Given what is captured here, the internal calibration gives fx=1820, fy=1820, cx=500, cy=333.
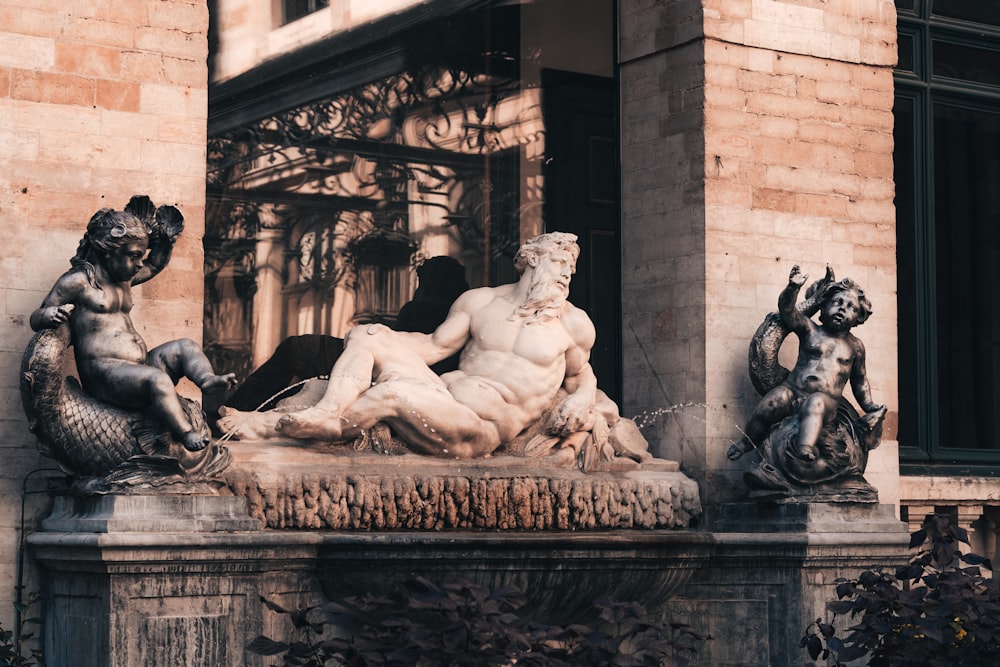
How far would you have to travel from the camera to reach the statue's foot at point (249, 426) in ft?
32.4

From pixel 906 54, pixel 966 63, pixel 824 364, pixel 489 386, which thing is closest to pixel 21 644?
pixel 489 386

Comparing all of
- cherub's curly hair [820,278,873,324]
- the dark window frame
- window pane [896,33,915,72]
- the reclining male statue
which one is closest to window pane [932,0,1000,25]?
the dark window frame

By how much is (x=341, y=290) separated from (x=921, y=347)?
4432mm

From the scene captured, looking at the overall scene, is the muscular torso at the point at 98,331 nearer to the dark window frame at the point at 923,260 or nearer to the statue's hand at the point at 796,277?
the statue's hand at the point at 796,277

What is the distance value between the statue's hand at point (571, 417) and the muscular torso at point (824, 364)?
4.45 feet

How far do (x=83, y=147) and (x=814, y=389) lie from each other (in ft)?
14.9

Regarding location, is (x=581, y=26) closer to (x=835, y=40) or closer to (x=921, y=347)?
(x=835, y=40)

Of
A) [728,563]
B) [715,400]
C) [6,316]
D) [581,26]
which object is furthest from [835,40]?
[6,316]

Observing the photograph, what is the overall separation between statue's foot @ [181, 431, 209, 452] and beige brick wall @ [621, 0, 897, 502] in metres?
3.71

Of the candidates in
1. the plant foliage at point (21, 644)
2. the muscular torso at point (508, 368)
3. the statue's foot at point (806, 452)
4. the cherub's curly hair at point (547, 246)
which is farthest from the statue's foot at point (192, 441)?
the statue's foot at point (806, 452)

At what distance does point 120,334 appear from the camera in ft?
29.7

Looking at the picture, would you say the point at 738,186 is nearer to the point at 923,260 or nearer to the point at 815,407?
the point at 815,407

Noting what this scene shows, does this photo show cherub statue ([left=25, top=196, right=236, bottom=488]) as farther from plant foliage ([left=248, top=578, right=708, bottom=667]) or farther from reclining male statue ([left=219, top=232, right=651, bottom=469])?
plant foliage ([left=248, top=578, right=708, bottom=667])

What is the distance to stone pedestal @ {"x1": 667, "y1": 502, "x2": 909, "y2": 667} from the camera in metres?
10.9
